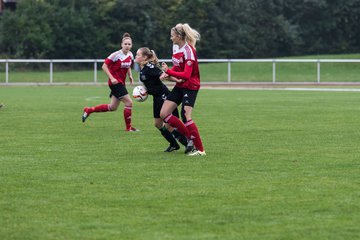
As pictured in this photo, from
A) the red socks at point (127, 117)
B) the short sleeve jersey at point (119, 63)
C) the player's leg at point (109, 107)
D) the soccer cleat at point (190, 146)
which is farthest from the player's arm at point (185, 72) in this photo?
the player's leg at point (109, 107)

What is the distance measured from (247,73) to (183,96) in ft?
125

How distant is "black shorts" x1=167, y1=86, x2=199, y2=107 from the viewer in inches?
504

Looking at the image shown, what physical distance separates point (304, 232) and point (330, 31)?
6118cm

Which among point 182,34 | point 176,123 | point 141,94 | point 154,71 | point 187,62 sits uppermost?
point 182,34

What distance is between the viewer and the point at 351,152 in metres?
13.0

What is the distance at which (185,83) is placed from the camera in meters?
12.8

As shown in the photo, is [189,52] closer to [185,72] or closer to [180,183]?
[185,72]

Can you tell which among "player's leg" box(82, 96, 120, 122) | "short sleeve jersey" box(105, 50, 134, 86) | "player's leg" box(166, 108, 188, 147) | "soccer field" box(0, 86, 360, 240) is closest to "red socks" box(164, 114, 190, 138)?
"player's leg" box(166, 108, 188, 147)

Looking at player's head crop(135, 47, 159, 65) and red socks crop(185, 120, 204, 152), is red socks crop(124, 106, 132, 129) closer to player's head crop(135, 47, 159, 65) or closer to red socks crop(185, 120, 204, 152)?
player's head crop(135, 47, 159, 65)

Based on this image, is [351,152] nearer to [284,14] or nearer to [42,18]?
[42,18]

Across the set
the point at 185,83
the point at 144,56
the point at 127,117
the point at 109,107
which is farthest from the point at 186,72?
the point at 109,107

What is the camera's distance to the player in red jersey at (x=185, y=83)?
1266cm

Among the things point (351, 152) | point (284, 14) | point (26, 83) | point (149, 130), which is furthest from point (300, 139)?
point (284, 14)

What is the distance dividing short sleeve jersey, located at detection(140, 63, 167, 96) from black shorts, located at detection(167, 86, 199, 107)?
2.75 feet
